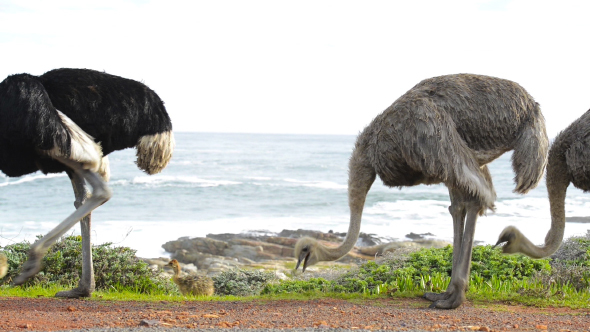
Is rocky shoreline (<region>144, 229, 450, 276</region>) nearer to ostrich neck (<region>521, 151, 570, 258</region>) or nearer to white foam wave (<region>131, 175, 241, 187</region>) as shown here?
ostrich neck (<region>521, 151, 570, 258</region>)

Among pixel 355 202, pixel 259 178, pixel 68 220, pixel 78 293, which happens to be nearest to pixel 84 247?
pixel 78 293

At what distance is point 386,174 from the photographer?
593 cm

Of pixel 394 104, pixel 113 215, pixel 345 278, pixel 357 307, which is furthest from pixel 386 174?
pixel 113 215

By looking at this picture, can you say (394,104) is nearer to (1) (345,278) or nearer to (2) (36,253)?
(1) (345,278)

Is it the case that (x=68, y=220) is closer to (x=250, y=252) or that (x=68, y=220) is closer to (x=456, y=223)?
(x=456, y=223)

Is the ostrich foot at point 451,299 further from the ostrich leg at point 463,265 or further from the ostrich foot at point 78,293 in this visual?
the ostrich foot at point 78,293

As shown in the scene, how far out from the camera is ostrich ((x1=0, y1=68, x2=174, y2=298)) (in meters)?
5.50

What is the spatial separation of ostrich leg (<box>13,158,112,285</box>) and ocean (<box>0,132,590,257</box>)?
9.61 meters

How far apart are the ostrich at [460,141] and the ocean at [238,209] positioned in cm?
1045

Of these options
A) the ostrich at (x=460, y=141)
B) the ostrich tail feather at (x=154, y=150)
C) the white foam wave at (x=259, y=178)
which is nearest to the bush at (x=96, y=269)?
the ostrich tail feather at (x=154, y=150)

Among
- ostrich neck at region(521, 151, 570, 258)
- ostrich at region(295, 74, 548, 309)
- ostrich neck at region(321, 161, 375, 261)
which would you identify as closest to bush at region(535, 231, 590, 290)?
ostrich neck at region(521, 151, 570, 258)

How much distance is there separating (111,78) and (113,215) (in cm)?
2148

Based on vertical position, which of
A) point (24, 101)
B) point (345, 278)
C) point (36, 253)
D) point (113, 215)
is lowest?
point (113, 215)

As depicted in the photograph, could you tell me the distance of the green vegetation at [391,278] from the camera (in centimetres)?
695
